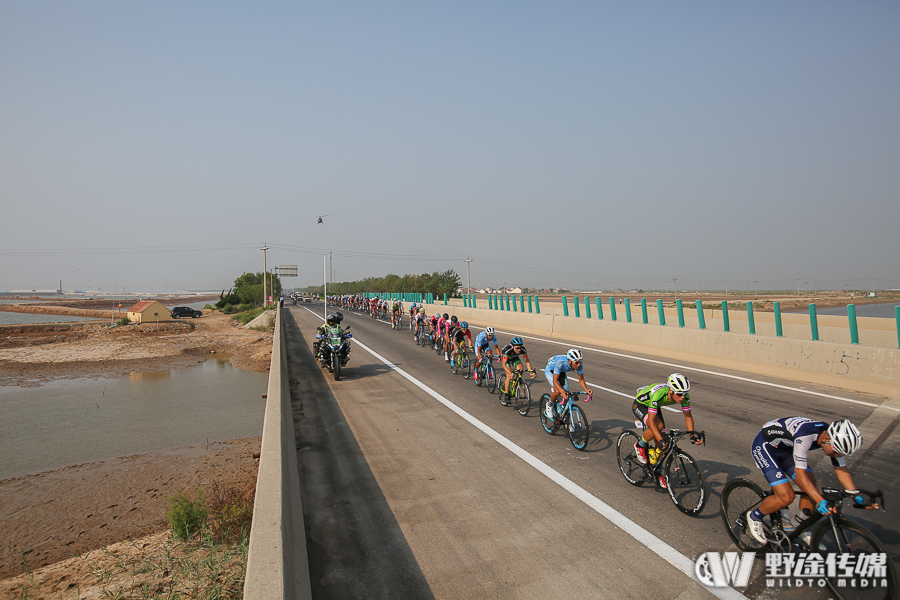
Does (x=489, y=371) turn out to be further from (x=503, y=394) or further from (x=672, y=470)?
(x=672, y=470)

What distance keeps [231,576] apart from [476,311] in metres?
31.0

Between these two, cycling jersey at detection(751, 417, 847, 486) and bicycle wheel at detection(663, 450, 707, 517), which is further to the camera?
bicycle wheel at detection(663, 450, 707, 517)

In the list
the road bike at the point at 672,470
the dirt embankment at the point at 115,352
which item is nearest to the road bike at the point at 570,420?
the road bike at the point at 672,470

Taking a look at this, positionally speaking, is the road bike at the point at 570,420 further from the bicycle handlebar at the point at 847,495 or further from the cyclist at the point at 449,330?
the cyclist at the point at 449,330

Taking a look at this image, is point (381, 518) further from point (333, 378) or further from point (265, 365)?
point (265, 365)

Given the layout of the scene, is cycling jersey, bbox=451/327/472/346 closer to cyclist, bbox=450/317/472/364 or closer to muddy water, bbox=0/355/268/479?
cyclist, bbox=450/317/472/364

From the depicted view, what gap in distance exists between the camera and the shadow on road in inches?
168

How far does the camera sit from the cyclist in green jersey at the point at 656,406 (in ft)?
17.7

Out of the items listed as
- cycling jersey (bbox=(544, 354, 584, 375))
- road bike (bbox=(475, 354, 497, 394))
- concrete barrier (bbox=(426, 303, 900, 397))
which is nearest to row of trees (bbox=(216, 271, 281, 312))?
concrete barrier (bbox=(426, 303, 900, 397))

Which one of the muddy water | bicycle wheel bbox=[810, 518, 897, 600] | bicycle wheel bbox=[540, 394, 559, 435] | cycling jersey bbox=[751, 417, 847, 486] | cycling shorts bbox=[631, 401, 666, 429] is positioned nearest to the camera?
bicycle wheel bbox=[810, 518, 897, 600]

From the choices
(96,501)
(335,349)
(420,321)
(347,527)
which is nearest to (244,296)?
(420,321)

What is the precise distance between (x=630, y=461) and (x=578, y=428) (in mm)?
1406

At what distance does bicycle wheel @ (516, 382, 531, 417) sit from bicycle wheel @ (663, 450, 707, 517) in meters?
4.08

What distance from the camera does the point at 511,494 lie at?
5973 millimetres
